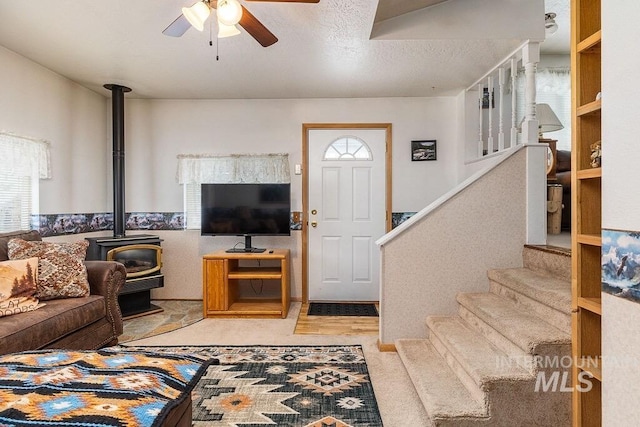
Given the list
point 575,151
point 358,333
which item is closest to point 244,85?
point 358,333

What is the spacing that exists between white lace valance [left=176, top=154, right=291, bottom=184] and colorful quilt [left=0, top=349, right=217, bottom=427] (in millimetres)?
3075

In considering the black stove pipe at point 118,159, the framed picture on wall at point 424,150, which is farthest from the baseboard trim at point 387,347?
the black stove pipe at point 118,159

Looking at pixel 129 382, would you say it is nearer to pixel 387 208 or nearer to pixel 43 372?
pixel 43 372

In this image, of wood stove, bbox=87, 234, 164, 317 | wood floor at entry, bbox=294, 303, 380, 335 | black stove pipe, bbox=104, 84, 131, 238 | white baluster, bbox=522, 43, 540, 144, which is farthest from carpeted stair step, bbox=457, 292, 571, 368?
black stove pipe, bbox=104, 84, 131, 238

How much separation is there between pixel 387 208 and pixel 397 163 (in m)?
0.56

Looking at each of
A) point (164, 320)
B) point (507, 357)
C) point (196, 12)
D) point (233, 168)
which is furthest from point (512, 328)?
point (233, 168)

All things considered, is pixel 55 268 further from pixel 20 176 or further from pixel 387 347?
pixel 387 347

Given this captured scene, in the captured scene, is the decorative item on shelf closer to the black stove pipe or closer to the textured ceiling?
the textured ceiling

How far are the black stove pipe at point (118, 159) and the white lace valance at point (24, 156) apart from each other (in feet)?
2.16

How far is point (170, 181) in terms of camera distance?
4.71 meters

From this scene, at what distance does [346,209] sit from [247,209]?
120 centimetres

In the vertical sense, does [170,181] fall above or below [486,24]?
below

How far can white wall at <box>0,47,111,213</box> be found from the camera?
3307 millimetres

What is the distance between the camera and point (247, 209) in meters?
4.27
